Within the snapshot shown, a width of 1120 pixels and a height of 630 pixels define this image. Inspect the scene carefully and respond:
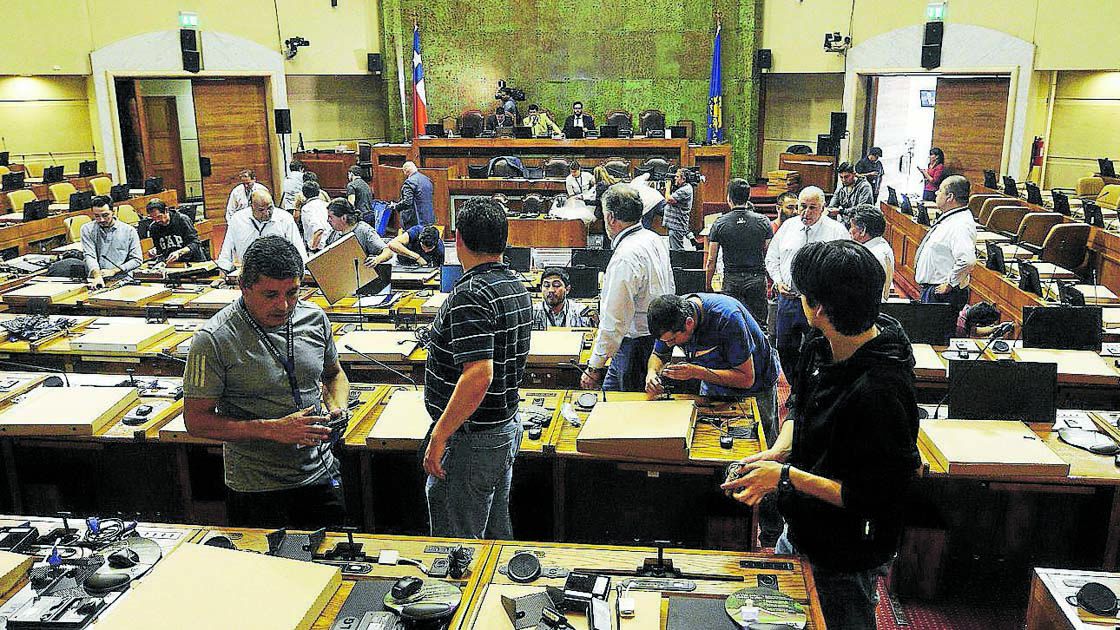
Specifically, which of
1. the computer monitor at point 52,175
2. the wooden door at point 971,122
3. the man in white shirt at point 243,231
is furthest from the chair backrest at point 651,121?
the man in white shirt at point 243,231

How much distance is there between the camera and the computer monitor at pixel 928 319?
4.84 metres

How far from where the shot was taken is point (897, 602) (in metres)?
3.80

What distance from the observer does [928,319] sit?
4.86 metres

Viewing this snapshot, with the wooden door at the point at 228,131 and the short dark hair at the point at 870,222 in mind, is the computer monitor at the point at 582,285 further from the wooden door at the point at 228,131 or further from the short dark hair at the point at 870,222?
the wooden door at the point at 228,131

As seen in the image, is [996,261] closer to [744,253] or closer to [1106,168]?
[744,253]

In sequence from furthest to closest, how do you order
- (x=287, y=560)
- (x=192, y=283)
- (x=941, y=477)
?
A: (x=192, y=283) < (x=941, y=477) < (x=287, y=560)

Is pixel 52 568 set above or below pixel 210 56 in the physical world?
below

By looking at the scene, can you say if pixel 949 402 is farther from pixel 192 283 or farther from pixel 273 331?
pixel 192 283

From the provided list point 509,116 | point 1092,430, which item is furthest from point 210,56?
point 1092,430

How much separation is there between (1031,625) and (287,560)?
224 centimetres

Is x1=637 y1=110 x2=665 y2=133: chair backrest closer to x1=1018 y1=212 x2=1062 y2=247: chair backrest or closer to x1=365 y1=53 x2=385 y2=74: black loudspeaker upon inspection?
x1=365 y1=53 x2=385 y2=74: black loudspeaker

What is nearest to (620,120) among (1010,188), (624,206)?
(1010,188)

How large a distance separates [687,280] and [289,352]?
11.4 feet

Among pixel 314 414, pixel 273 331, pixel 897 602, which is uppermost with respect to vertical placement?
pixel 273 331
